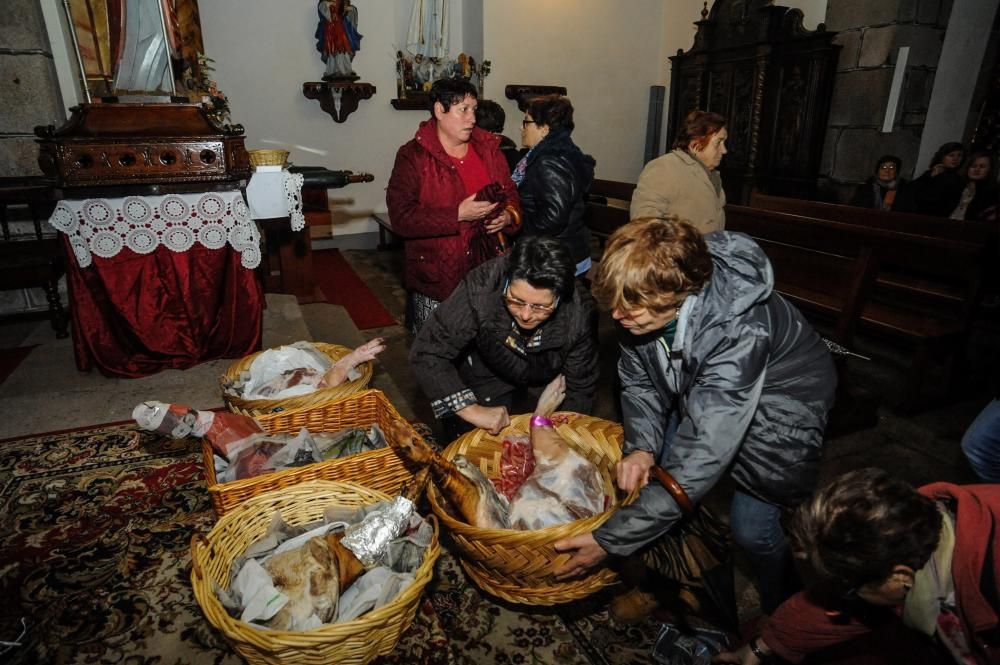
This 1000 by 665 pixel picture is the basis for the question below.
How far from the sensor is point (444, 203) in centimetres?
287

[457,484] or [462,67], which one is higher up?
[462,67]

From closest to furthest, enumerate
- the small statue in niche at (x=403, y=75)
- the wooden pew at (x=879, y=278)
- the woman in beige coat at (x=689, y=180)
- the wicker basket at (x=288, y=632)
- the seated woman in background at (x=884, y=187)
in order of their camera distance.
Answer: the wicker basket at (x=288, y=632), the woman in beige coat at (x=689, y=180), the wooden pew at (x=879, y=278), the seated woman in background at (x=884, y=187), the small statue in niche at (x=403, y=75)

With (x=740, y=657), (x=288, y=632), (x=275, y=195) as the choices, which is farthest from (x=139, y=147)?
(x=740, y=657)

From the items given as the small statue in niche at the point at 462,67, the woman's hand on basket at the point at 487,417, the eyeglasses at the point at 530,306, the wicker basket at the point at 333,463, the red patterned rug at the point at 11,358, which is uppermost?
the small statue in niche at the point at 462,67

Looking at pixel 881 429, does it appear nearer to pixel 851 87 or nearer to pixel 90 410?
pixel 90 410

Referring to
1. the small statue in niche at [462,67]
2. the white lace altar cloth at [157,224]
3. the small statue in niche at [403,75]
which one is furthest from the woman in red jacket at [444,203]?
the small statue in niche at [462,67]

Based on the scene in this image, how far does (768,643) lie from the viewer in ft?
4.89

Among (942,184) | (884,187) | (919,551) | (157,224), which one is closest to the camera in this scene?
(919,551)

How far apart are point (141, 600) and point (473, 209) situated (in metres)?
1.98

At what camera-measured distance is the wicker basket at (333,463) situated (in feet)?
6.16

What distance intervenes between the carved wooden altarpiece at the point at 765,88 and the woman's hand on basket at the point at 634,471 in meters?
6.27

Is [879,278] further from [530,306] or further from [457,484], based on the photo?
[457,484]

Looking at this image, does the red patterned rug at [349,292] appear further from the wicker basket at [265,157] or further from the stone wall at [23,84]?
the stone wall at [23,84]

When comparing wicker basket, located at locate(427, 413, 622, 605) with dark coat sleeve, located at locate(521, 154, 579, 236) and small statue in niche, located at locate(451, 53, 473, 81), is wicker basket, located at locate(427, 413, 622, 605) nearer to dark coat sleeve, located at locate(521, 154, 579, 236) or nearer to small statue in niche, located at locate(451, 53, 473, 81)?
dark coat sleeve, located at locate(521, 154, 579, 236)
